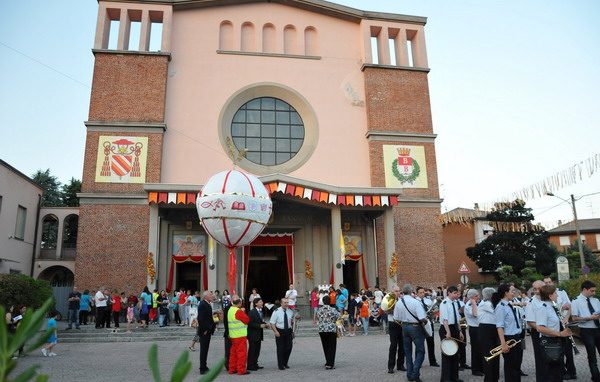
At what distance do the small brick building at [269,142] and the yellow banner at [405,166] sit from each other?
0.06 meters

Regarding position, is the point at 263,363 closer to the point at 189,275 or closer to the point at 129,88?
the point at 189,275

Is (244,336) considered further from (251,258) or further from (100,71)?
(100,71)

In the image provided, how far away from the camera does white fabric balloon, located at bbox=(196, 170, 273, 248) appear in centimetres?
967

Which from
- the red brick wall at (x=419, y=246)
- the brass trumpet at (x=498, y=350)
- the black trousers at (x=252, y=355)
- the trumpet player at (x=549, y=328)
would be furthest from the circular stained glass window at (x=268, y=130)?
the trumpet player at (x=549, y=328)

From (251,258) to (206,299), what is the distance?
12.0 meters

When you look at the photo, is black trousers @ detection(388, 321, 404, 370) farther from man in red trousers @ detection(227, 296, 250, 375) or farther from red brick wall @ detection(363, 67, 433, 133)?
red brick wall @ detection(363, 67, 433, 133)

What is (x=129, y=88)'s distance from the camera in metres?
22.7

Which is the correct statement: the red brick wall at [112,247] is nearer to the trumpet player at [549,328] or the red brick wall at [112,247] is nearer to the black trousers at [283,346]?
the black trousers at [283,346]

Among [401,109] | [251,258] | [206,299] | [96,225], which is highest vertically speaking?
[401,109]

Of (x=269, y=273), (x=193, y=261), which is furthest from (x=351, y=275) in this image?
(x=193, y=261)

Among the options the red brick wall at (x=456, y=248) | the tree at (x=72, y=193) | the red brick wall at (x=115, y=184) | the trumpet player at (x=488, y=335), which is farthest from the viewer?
the tree at (x=72, y=193)

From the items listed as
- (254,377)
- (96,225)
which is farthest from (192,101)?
(254,377)

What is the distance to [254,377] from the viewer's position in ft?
31.2

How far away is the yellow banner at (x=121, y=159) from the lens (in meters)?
21.6
